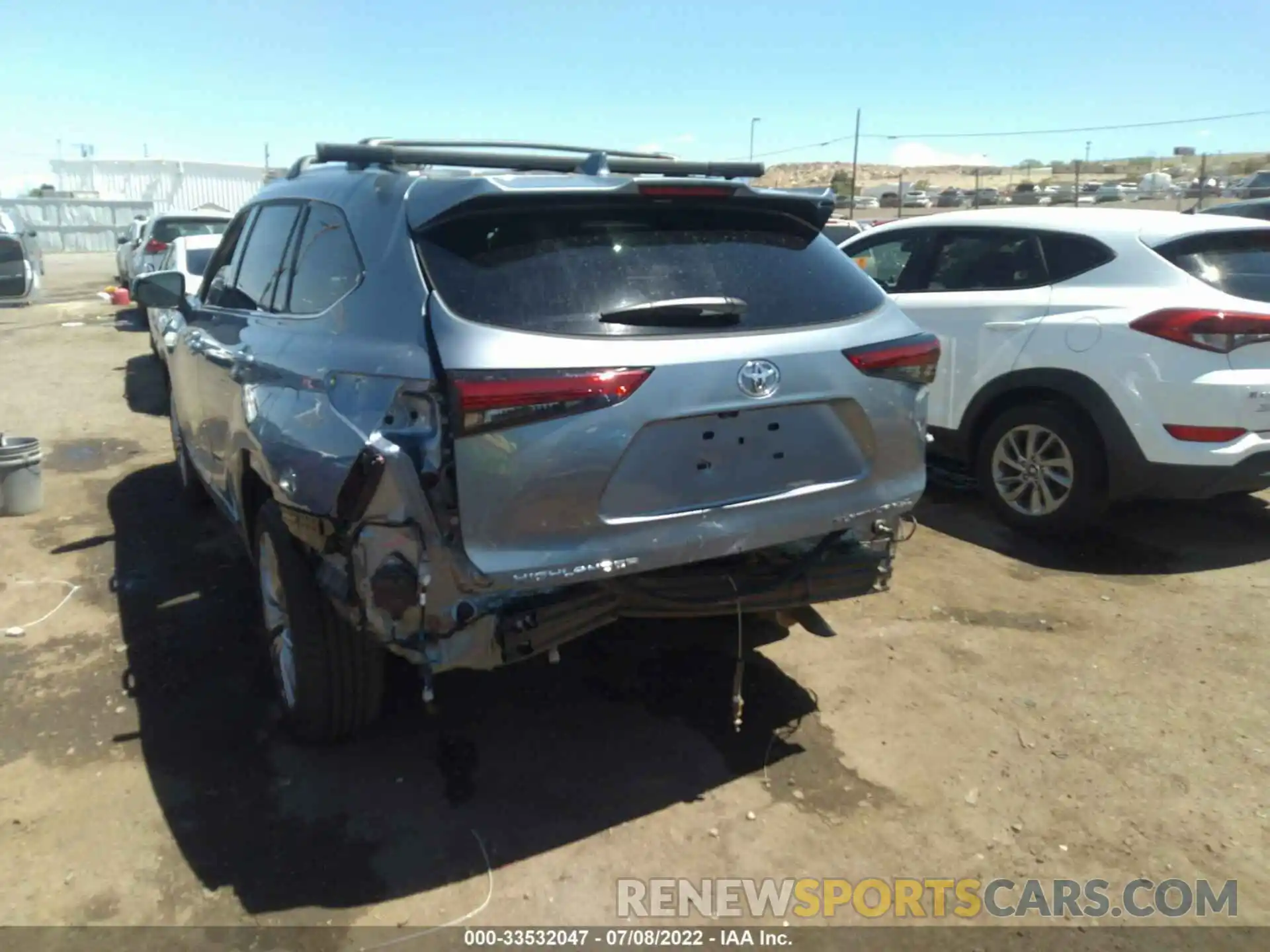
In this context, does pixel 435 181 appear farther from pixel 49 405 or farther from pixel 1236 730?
pixel 49 405

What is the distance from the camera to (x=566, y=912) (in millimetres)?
2691

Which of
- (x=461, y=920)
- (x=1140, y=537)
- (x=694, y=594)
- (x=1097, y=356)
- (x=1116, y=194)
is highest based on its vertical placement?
(x=1116, y=194)

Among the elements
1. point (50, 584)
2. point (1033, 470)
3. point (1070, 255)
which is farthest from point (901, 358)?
point (50, 584)

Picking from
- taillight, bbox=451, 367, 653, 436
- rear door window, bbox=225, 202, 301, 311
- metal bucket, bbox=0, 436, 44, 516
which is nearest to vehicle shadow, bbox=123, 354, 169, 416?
metal bucket, bbox=0, 436, 44, 516

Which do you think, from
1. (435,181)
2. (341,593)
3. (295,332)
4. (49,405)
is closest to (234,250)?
(295,332)

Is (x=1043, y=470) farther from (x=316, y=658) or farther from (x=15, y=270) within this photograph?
(x=15, y=270)

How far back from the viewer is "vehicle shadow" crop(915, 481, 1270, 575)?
5164 mm

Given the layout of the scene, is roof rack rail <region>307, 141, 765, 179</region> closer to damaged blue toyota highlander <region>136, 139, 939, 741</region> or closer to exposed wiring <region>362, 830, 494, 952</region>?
damaged blue toyota highlander <region>136, 139, 939, 741</region>

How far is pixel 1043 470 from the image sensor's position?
17.9 feet

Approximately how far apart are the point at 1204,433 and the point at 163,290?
5.27 m

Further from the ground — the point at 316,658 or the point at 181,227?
the point at 181,227

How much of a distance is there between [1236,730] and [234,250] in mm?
4719

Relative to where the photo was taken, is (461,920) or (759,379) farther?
(759,379)

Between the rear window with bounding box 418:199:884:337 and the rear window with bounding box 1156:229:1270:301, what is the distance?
2630 millimetres
